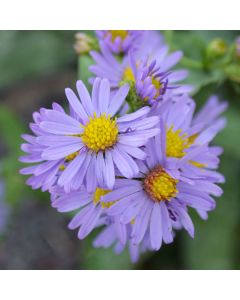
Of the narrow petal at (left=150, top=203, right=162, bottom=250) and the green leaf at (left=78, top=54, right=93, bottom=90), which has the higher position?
the green leaf at (left=78, top=54, right=93, bottom=90)

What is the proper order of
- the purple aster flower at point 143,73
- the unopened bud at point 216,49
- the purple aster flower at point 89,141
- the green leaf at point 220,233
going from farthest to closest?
1. the green leaf at point 220,233
2. the unopened bud at point 216,49
3. the purple aster flower at point 143,73
4. the purple aster flower at point 89,141

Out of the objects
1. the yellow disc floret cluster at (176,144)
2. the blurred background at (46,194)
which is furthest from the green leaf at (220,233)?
the yellow disc floret cluster at (176,144)

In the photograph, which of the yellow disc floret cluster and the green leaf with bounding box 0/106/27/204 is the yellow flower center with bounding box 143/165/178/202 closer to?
the yellow disc floret cluster

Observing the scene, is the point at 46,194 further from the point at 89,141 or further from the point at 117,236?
the point at 89,141

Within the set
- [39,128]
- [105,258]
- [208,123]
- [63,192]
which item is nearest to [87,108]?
[39,128]

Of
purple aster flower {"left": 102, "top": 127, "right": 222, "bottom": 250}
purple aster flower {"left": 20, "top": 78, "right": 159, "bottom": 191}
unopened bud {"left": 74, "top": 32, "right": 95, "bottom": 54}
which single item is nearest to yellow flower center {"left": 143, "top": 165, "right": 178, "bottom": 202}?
purple aster flower {"left": 102, "top": 127, "right": 222, "bottom": 250}

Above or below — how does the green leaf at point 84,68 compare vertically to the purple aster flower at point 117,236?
above

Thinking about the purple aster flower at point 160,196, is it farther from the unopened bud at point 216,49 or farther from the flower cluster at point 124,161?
the unopened bud at point 216,49
